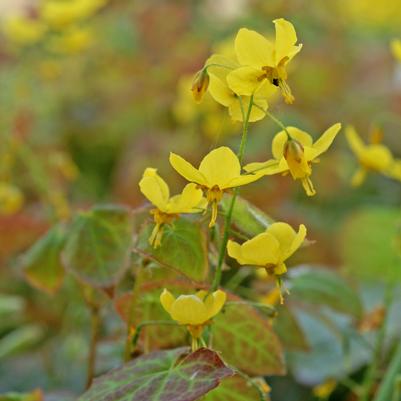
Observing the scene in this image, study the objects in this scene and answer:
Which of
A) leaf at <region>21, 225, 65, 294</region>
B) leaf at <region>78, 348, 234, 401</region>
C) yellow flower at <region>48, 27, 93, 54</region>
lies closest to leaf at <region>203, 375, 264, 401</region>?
leaf at <region>78, 348, 234, 401</region>

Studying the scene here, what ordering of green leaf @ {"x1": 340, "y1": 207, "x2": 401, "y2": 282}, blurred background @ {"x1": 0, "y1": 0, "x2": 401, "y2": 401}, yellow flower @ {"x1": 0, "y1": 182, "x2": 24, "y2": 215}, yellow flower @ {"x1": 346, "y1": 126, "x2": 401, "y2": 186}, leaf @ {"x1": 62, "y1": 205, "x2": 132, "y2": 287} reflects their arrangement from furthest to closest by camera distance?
green leaf @ {"x1": 340, "y1": 207, "x2": 401, "y2": 282}
blurred background @ {"x1": 0, "y1": 0, "x2": 401, "y2": 401}
yellow flower @ {"x1": 0, "y1": 182, "x2": 24, "y2": 215}
yellow flower @ {"x1": 346, "y1": 126, "x2": 401, "y2": 186}
leaf @ {"x1": 62, "y1": 205, "x2": 132, "y2": 287}

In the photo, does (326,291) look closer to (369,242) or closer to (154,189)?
(154,189)

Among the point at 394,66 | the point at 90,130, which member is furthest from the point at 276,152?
the point at 394,66

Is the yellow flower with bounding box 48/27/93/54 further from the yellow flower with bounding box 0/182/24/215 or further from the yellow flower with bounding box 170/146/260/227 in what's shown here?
the yellow flower with bounding box 170/146/260/227

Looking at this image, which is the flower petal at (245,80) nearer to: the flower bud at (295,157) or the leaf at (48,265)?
the flower bud at (295,157)

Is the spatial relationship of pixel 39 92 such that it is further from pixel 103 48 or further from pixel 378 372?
pixel 378 372

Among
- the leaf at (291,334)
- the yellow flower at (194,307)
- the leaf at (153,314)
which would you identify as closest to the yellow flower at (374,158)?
the leaf at (291,334)
